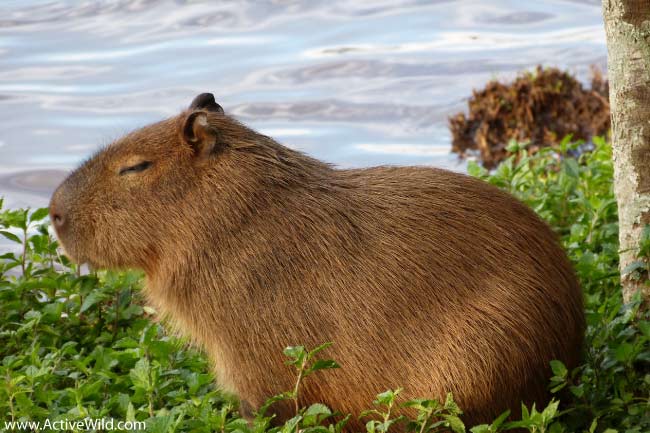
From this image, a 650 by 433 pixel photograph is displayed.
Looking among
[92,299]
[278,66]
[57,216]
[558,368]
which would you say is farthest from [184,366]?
[278,66]

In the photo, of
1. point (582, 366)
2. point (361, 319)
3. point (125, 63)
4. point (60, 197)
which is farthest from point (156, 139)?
point (125, 63)

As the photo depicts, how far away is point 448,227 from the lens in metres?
4.00

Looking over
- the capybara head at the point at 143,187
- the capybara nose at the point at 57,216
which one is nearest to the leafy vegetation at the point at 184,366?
the capybara head at the point at 143,187

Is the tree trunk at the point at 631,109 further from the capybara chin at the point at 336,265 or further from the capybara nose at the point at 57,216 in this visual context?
the capybara nose at the point at 57,216

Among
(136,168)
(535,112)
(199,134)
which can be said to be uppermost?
(199,134)

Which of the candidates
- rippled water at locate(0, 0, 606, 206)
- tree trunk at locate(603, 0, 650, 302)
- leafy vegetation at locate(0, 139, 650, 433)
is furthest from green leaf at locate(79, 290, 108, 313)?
rippled water at locate(0, 0, 606, 206)

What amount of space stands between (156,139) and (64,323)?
1286 millimetres

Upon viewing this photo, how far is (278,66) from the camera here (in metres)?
10.9

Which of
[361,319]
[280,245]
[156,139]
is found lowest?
[361,319]

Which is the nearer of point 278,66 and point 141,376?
point 141,376

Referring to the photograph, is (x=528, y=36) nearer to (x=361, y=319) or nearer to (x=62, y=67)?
(x=62, y=67)

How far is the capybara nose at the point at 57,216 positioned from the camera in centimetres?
437

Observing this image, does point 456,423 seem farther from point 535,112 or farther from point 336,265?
point 535,112

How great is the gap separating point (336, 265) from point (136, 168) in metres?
0.86
